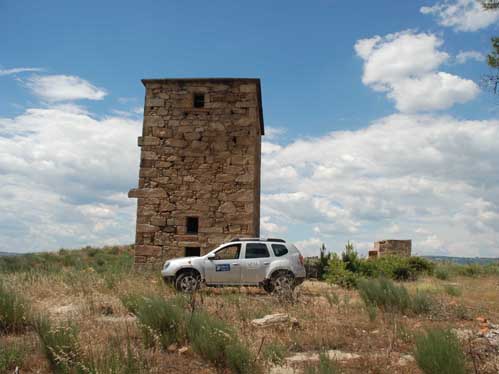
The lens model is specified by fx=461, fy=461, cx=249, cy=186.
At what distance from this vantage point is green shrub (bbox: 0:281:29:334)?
742 centimetres

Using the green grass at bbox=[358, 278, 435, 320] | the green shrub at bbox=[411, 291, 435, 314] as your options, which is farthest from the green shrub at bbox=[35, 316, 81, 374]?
the green shrub at bbox=[411, 291, 435, 314]

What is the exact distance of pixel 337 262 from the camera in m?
16.4

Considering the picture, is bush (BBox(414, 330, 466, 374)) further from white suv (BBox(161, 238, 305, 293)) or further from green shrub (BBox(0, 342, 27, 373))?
white suv (BBox(161, 238, 305, 293))

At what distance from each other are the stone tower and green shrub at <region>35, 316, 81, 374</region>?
912 centimetres

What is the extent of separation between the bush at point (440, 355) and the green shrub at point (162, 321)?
322 centimetres

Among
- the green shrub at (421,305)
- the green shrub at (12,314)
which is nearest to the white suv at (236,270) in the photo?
the green shrub at (421,305)

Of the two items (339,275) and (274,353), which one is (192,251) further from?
(274,353)

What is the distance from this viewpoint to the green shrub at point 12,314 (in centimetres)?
742

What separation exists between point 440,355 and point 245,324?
313cm

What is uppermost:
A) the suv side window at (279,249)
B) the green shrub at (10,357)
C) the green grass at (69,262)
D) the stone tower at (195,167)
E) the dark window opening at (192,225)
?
the stone tower at (195,167)

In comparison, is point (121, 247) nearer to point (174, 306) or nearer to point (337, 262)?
point (337, 262)

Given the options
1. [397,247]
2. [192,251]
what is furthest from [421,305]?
[397,247]

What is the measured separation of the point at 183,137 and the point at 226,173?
1969mm

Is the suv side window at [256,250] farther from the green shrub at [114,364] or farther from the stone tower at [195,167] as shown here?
the green shrub at [114,364]
